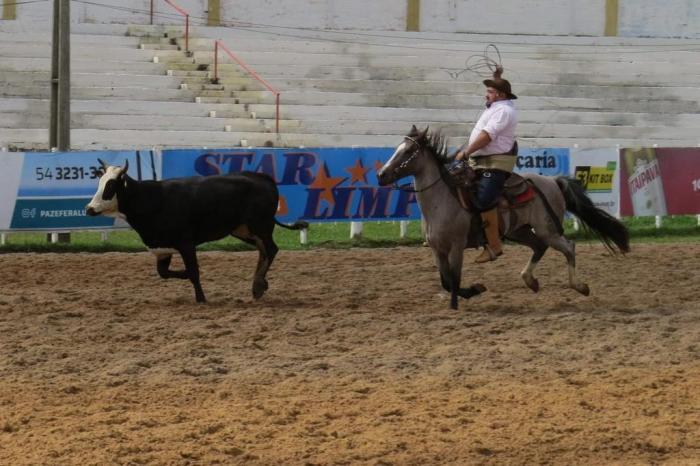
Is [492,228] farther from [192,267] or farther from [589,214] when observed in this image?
[192,267]

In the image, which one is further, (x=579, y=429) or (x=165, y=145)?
(x=165, y=145)

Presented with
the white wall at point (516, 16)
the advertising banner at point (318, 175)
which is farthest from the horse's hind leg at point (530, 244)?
the white wall at point (516, 16)

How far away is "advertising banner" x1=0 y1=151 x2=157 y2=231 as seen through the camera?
54.4ft

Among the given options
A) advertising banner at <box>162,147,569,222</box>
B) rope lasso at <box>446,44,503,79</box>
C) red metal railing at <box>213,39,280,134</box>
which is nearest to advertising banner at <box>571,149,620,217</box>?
advertising banner at <box>162,147,569,222</box>

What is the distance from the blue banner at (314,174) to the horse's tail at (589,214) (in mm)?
5853

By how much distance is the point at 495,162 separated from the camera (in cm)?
1172

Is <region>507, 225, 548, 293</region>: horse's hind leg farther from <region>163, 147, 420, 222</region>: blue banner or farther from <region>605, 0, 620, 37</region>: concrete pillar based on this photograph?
<region>605, 0, 620, 37</region>: concrete pillar

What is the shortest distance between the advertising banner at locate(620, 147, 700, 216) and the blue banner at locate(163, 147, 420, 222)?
3.93 metres

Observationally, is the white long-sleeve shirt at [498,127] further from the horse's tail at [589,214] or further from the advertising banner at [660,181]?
the advertising banner at [660,181]

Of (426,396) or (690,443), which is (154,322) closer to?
(426,396)

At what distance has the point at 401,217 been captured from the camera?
738 inches

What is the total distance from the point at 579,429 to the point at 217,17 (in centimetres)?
2536

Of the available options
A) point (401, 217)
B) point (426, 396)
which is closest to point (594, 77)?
point (401, 217)

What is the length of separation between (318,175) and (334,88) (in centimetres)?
1128
